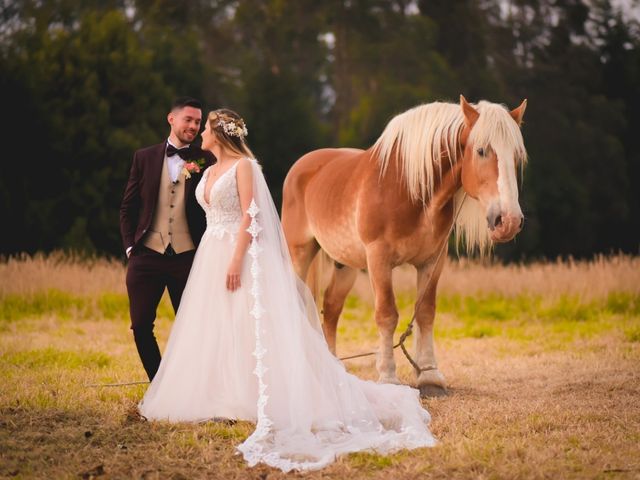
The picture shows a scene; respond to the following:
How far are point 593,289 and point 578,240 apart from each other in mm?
15633

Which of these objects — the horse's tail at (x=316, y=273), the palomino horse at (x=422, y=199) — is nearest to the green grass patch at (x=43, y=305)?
the horse's tail at (x=316, y=273)

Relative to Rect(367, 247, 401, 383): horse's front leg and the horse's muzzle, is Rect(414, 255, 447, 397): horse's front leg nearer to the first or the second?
Rect(367, 247, 401, 383): horse's front leg

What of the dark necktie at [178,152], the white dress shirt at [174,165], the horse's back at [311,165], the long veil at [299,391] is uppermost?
the dark necktie at [178,152]

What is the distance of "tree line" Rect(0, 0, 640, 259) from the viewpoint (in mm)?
20328

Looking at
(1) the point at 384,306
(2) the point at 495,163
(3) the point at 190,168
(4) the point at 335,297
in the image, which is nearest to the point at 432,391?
(1) the point at 384,306

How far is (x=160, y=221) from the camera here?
5.46m

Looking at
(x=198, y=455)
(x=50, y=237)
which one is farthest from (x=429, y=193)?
(x=50, y=237)

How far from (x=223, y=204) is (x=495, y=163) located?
185 centimetres

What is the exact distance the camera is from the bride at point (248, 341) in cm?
466

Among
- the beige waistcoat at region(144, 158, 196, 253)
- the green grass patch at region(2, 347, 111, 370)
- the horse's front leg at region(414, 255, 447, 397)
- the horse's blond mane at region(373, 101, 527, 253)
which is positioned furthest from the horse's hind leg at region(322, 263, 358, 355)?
the green grass patch at region(2, 347, 111, 370)

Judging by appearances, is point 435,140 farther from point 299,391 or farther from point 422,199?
point 299,391

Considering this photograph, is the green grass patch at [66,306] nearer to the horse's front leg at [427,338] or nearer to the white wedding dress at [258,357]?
the horse's front leg at [427,338]

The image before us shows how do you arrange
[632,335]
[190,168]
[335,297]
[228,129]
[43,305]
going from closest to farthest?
[228,129]
[190,168]
[335,297]
[632,335]
[43,305]

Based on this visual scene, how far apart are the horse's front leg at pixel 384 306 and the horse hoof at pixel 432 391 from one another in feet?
0.77
